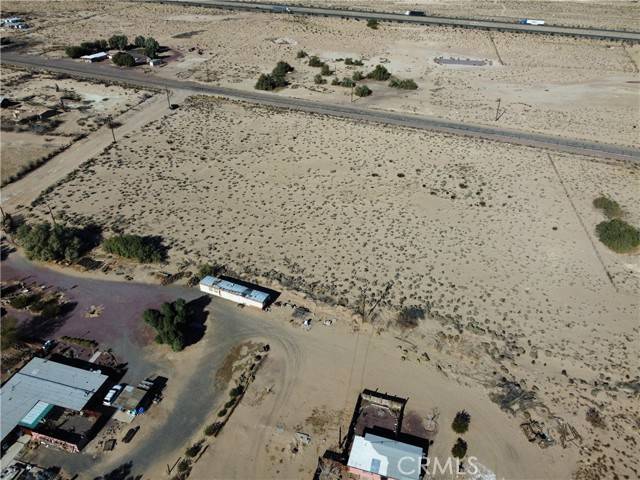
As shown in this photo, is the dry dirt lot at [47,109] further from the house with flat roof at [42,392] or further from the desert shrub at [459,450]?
the desert shrub at [459,450]

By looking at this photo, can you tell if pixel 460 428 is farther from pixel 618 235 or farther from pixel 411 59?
pixel 411 59

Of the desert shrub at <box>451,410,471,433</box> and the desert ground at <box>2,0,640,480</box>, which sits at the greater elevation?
the desert ground at <box>2,0,640,480</box>

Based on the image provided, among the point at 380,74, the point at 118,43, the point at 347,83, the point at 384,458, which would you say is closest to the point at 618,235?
the point at 384,458

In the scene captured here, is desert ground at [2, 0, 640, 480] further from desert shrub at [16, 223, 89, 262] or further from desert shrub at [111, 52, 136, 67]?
desert shrub at [111, 52, 136, 67]

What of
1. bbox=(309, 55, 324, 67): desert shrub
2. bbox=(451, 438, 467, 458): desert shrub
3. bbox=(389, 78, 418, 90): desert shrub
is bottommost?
bbox=(451, 438, 467, 458): desert shrub

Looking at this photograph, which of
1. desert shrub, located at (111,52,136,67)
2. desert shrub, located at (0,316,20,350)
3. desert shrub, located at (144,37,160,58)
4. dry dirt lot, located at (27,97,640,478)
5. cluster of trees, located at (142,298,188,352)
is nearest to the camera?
desert shrub, located at (0,316,20,350)

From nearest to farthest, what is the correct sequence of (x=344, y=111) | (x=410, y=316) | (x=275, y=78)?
(x=410, y=316), (x=344, y=111), (x=275, y=78)

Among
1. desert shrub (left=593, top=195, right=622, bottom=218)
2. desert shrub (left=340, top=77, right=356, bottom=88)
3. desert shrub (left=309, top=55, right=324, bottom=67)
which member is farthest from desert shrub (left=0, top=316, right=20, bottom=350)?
desert shrub (left=309, top=55, right=324, bottom=67)
